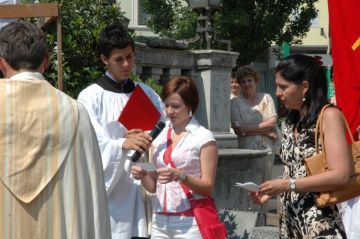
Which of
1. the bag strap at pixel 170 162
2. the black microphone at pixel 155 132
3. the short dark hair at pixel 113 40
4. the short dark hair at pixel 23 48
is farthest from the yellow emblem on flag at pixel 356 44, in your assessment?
the short dark hair at pixel 23 48

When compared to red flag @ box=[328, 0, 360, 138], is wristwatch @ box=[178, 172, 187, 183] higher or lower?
lower

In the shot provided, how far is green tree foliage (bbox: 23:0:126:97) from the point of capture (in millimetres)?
6711

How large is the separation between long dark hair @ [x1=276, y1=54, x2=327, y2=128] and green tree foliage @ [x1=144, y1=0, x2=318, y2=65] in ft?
56.3

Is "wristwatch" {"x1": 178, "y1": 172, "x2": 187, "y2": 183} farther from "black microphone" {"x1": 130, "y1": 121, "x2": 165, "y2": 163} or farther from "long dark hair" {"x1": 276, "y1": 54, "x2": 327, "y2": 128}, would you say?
"long dark hair" {"x1": 276, "y1": 54, "x2": 327, "y2": 128}

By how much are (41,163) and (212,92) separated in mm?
7514

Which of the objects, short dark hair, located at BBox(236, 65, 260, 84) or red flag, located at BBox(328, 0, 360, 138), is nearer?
red flag, located at BBox(328, 0, 360, 138)

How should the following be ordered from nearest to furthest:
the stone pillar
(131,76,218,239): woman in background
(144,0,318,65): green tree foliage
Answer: (131,76,218,239): woman in background, the stone pillar, (144,0,318,65): green tree foliage

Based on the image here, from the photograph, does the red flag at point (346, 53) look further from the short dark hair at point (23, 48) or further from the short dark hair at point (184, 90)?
the short dark hair at point (23, 48)

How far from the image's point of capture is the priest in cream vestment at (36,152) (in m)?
3.77

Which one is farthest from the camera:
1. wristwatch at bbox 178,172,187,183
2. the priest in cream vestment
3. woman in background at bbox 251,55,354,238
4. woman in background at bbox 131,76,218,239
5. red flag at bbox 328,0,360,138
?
red flag at bbox 328,0,360,138

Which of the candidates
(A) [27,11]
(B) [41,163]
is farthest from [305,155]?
(A) [27,11]

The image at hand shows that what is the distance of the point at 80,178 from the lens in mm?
3863

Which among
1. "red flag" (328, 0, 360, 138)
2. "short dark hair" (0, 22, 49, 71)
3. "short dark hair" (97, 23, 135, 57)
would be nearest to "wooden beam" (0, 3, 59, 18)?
"short dark hair" (97, 23, 135, 57)

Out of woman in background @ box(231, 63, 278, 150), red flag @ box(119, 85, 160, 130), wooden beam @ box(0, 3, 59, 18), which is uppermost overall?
wooden beam @ box(0, 3, 59, 18)
